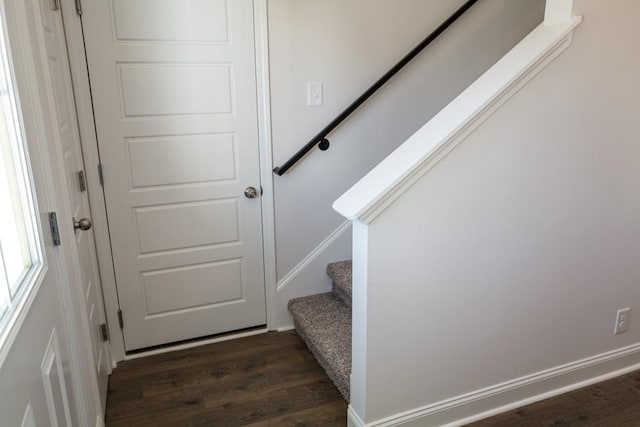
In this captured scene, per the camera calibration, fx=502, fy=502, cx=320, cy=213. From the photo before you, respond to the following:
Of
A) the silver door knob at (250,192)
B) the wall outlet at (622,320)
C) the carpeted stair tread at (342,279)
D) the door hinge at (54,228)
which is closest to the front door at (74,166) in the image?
the door hinge at (54,228)

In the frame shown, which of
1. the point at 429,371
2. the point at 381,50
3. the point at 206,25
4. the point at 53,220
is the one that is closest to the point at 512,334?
the point at 429,371

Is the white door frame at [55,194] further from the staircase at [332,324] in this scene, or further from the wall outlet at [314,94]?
the wall outlet at [314,94]

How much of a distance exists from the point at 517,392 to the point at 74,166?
2.13 m

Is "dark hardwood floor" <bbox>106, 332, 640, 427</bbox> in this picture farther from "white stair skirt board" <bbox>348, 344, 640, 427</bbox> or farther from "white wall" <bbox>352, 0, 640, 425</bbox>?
"white wall" <bbox>352, 0, 640, 425</bbox>

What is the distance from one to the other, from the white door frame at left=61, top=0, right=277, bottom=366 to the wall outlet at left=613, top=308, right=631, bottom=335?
1.72 meters

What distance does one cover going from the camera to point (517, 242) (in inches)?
78.6

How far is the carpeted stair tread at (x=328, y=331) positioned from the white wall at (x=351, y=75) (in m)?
0.12

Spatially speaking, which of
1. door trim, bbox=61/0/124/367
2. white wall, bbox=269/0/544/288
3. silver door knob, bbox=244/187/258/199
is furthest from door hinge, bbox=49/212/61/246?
white wall, bbox=269/0/544/288

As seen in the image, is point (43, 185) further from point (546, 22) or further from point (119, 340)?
point (546, 22)

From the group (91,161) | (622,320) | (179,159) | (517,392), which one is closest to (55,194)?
(91,161)

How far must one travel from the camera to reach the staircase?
2.29 m

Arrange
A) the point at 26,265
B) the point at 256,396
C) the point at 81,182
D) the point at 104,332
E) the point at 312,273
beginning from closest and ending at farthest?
the point at 26,265, the point at 81,182, the point at 256,396, the point at 104,332, the point at 312,273

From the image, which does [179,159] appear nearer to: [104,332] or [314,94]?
[314,94]

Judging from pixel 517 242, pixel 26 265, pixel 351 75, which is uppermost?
pixel 351 75
